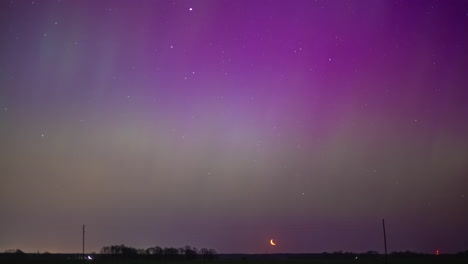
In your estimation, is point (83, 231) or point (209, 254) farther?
point (209, 254)

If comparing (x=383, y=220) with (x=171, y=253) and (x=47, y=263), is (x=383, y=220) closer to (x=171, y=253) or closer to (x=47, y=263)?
(x=47, y=263)

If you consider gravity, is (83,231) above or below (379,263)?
above

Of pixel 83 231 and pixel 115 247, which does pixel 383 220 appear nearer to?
pixel 83 231

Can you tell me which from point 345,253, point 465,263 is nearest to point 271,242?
point 465,263

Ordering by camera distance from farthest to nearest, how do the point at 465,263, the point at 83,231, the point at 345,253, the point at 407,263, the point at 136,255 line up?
the point at 345,253
the point at 136,255
the point at 407,263
the point at 465,263
the point at 83,231

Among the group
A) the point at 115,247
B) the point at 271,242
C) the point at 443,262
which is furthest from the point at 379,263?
the point at 115,247

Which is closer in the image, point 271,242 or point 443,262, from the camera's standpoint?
point 271,242

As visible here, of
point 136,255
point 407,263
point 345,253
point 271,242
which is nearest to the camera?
point 271,242

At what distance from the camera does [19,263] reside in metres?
56.7

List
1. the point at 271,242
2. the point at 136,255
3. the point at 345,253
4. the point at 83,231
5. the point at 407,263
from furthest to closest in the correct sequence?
1. the point at 345,253
2. the point at 136,255
3. the point at 407,263
4. the point at 83,231
5. the point at 271,242

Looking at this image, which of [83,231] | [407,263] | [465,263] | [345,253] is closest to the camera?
[83,231]

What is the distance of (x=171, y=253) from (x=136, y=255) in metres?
5.48

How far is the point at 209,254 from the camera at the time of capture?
81938mm

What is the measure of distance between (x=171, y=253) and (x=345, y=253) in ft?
196
